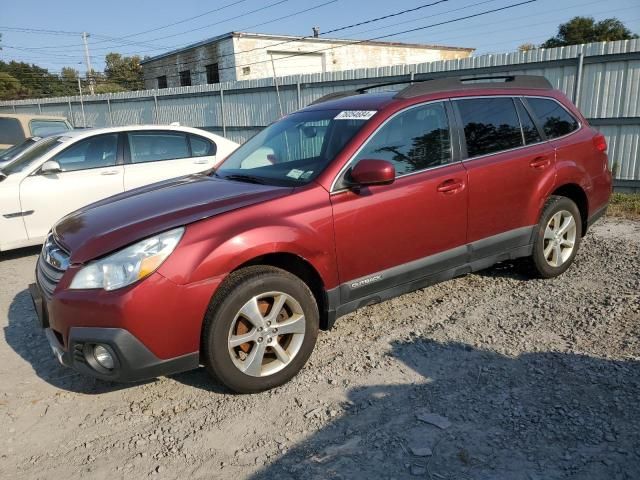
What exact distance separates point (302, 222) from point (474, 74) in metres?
7.88

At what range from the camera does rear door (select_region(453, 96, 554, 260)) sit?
4008mm

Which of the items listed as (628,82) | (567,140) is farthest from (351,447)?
(628,82)

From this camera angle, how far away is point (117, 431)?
2.86 meters

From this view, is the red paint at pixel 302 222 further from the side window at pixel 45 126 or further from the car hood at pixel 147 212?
the side window at pixel 45 126

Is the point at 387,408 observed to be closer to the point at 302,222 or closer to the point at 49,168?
the point at 302,222

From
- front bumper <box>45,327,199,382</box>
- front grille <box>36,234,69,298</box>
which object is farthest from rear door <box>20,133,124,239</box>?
front bumper <box>45,327,199,382</box>

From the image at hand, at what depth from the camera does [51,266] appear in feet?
10.5

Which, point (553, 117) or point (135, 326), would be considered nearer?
point (135, 326)

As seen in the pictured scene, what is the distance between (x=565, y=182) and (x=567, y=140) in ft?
1.32

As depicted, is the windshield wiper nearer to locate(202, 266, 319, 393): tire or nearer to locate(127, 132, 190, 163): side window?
locate(202, 266, 319, 393): tire

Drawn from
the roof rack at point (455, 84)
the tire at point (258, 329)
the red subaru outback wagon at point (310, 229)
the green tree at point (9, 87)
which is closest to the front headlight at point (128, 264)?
the red subaru outback wagon at point (310, 229)

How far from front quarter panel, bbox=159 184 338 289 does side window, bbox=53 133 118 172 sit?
4264 millimetres

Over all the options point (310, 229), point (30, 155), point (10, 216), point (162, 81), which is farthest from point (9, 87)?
point (310, 229)

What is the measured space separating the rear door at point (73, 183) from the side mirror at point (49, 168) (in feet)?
0.16
